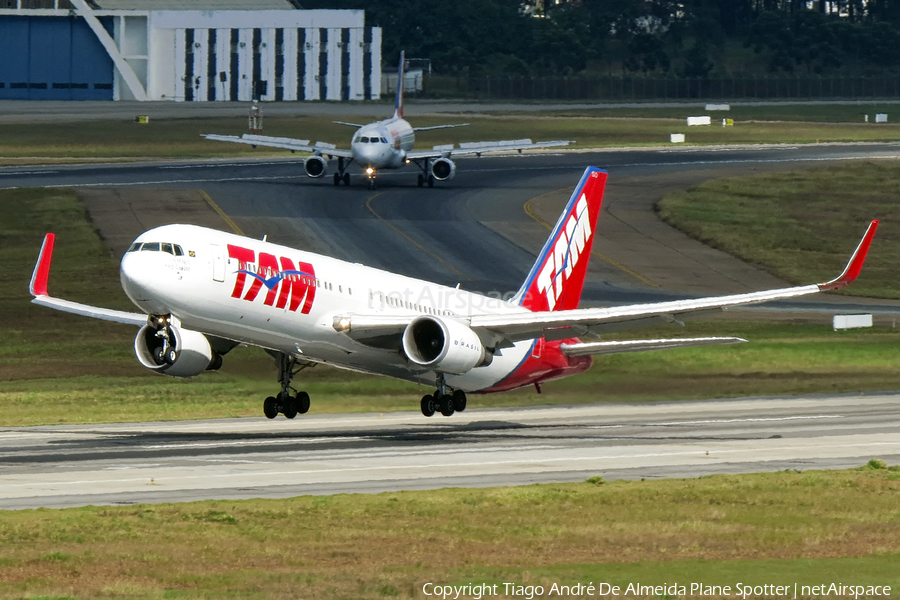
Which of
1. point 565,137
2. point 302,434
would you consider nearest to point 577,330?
point 302,434

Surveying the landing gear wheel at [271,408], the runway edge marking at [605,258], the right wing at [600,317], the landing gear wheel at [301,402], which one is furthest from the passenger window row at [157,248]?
the runway edge marking at [605,258]

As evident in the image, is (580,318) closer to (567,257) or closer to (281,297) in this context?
(281,297)

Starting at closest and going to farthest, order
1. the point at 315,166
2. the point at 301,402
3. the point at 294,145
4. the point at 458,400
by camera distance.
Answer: the point at 301,402 < the point at 458,400 < the point at 315,166 < the point at 294,145

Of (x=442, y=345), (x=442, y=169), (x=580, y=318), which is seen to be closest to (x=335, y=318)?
(x=442, y=345)

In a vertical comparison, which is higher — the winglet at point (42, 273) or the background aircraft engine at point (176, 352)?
the winglet at point (42, 273)

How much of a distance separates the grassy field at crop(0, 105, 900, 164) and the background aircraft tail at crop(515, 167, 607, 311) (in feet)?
297

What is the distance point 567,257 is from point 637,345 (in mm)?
7293

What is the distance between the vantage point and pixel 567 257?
57.1m

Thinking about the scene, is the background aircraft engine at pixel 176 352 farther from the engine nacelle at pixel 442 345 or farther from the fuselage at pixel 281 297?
the engine nacelle at pixel 442 345

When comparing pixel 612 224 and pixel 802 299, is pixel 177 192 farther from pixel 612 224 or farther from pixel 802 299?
pixel 802 299

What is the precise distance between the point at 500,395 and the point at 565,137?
10964 cm

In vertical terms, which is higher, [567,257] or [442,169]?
[442,169]

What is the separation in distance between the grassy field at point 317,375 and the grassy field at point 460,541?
2061cm

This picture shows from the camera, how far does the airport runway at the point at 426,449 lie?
38594 millimetres
